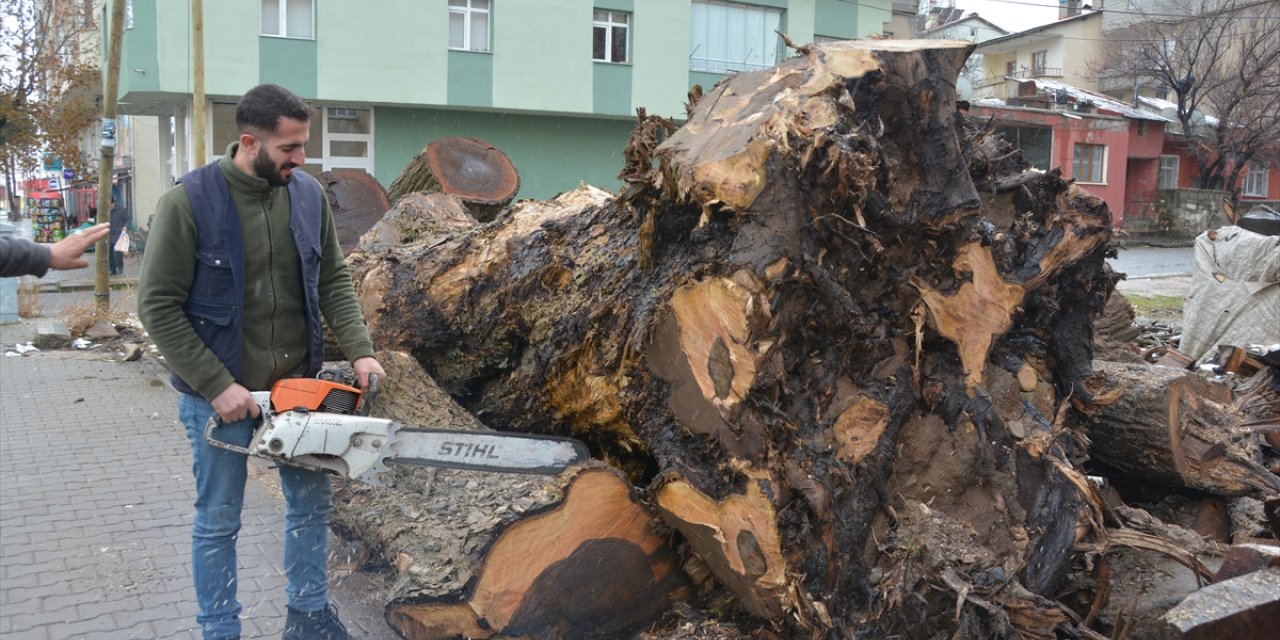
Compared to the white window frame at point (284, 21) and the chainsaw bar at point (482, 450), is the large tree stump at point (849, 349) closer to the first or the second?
the chainsaw bar at point (482, 450)

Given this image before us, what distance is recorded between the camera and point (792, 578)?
3.00 metres

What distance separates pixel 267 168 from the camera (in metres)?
3.12

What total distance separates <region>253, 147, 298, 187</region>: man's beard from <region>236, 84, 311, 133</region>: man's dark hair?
83 mm

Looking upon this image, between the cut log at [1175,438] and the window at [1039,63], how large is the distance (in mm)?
45209

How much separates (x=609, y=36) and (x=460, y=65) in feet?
12.8

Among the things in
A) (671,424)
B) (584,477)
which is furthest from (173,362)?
(671,424)

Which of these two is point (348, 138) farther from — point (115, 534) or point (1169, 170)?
point (1169, 170)

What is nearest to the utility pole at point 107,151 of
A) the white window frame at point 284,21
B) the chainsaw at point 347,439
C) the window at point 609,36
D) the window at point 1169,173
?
the chainsaw at point 347,439

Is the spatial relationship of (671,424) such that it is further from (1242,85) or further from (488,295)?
(1242,85)

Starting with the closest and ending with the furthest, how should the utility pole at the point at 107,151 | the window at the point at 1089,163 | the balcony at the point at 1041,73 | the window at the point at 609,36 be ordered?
1. the utility pole at the point at 107,151
2. the window at the point at 609,36
3. the window at the point at 1089,163
4. the balcony at the point at 1041,73

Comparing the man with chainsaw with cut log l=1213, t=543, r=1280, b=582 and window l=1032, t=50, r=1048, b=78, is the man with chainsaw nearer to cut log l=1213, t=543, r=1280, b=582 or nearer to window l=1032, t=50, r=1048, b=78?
cut log l=1213, t=543, r=1280, b=582

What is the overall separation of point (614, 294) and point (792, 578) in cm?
133

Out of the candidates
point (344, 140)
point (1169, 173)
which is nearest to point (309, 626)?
point (344, 140)

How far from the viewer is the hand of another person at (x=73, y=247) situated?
106 inches
